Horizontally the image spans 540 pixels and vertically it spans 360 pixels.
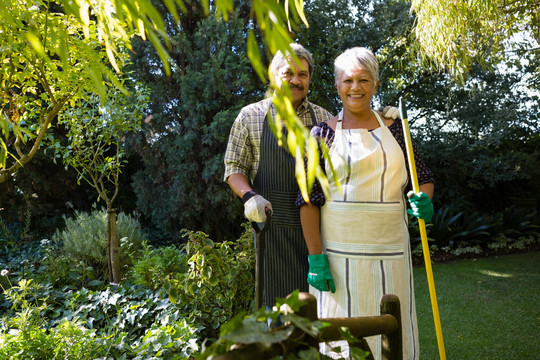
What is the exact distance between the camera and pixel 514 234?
8492 millimetres

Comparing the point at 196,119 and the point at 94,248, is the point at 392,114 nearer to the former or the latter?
the point at 94,248

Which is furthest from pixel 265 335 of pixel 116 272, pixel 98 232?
pixel 98 232

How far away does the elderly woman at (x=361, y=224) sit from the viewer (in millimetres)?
1863

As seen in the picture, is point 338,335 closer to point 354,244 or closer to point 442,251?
point 354,244

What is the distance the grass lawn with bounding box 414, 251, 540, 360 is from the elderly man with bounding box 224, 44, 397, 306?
2076mm

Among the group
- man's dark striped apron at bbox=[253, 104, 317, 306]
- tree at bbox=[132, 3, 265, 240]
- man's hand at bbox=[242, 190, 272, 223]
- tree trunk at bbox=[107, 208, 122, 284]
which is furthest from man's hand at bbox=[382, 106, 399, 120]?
tree at bbox=[132, 3, 265, 240]

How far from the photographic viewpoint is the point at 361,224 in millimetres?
1870

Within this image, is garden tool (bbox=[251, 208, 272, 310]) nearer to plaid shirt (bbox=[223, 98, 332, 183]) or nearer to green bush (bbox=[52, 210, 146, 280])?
plaid shirt (bbox=[223, 98, 332, 183])

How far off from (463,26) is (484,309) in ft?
9.35

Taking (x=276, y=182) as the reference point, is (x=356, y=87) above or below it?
above

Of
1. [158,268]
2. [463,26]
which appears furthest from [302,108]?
[463,26]

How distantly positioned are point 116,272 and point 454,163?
19.8 feet

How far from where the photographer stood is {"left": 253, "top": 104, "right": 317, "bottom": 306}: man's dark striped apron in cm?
222

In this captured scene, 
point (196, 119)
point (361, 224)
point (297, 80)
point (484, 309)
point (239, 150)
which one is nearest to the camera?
point (361, 224)
